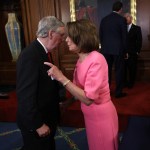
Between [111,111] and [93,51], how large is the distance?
42cm

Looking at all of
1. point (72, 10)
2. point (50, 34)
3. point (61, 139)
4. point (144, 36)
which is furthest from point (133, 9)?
point (50, 34)

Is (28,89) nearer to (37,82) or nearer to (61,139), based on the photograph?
(37,82)

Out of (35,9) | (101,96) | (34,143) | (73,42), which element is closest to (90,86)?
(101,96)

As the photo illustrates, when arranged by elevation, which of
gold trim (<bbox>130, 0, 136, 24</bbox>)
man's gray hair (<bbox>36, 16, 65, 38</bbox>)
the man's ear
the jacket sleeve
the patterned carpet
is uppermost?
gold trim (<bbox>130, 0, 136, 24</bbox>)

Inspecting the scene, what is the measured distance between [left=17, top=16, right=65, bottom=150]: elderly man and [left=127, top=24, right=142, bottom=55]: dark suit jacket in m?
3.04

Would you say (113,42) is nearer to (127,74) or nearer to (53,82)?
(127,74)

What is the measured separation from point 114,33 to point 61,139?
173cm

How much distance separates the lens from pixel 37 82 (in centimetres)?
149

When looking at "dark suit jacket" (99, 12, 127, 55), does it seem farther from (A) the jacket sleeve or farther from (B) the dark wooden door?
(A) the jacket sleeve

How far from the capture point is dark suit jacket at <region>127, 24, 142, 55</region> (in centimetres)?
441

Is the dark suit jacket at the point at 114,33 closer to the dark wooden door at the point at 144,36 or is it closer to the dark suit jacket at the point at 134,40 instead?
the dark suit jacket at the point at 134,40

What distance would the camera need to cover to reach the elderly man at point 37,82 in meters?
1.47

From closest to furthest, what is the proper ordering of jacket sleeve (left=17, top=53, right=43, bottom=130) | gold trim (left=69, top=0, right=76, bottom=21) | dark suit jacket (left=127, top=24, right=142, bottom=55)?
jacket sleeve (left=17, top=53, right=43, bottom=130)
dark suit jacket (left=127, top=24, right=142, bottom=55)
gold trim (left=69, top=0, right=76, bottom=21)

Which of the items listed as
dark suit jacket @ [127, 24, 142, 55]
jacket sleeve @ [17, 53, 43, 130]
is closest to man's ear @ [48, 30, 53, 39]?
jacket sleeve @ [17, 53, 43, 130]
